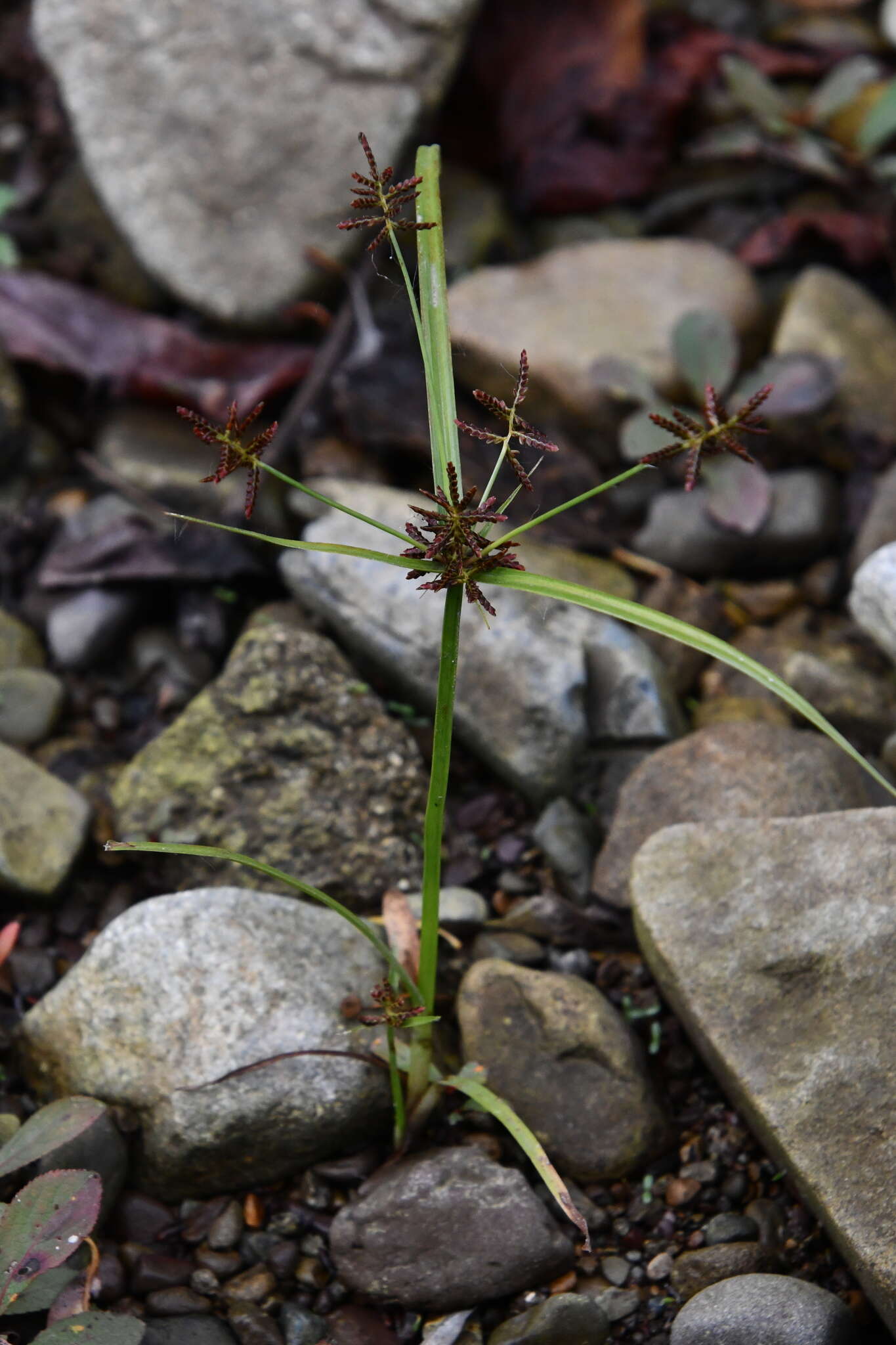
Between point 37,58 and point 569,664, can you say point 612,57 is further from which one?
point 569,664

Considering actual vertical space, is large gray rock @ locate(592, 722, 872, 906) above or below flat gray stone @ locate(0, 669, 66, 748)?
above

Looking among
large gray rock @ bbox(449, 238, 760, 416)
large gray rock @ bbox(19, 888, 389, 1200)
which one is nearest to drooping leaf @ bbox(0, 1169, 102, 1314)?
large gray rock @ bbox(19, 888, 389, 1200)

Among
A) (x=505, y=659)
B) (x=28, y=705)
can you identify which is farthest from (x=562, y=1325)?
(x=28, y=705)

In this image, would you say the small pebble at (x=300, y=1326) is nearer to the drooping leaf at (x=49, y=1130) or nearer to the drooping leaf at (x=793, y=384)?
the drooping leaf at (x=49, y=1130)

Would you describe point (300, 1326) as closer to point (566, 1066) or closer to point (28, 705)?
point (566, 1066)

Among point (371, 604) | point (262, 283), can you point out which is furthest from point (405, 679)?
point (262, 283)

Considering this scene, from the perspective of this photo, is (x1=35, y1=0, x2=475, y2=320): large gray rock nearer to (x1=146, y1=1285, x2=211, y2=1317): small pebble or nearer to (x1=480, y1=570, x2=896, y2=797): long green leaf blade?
(x1=480, y1=570, x2=896, y2=797): long green leaf blade
